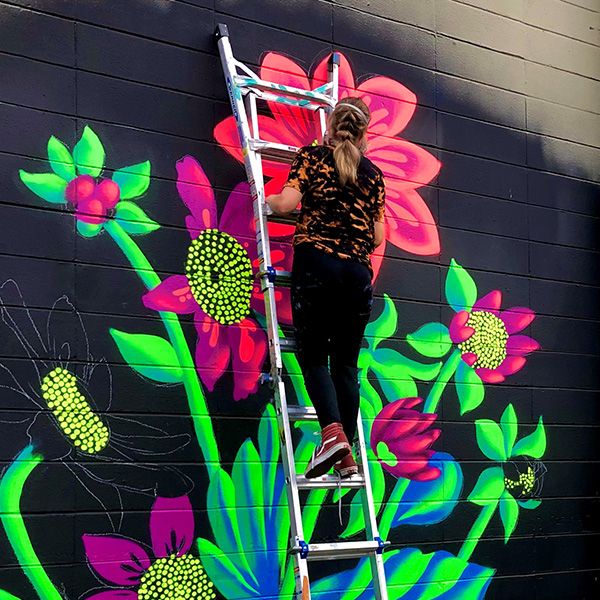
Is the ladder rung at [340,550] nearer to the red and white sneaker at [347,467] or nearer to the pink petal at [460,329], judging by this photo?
the red and white sneaker at [347,467]

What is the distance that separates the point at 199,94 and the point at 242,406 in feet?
4.65

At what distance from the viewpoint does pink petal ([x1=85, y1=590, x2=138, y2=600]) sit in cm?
344

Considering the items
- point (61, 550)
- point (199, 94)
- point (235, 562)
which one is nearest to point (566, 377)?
point (235, 562)

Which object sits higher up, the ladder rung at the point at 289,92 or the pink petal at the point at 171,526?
the ladder rung at the point at 289,92

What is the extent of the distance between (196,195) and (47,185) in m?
0.68

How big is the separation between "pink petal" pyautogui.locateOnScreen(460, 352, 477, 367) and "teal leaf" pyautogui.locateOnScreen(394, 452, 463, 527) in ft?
1.68

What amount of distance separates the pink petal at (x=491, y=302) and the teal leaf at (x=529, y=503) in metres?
1.03

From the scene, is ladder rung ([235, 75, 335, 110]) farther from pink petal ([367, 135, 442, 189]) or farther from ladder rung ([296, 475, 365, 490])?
ladder rung ([296, 475, 365, 490])

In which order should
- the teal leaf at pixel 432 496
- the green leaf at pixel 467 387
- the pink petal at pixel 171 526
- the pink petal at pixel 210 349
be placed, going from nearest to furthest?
the pink petal at pixel 171 526 → the pink petal at pixel 210 349 → the teal leaf at pixel 432 496 → the green leaf at pixel 467 387

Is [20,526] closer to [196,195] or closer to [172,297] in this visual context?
[172,297]

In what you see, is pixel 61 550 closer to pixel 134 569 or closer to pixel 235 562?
pixel 134 569

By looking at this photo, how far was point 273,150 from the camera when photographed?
12.9 ft

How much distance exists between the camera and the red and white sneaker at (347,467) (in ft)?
11.2

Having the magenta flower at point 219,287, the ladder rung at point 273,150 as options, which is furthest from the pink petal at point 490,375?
the ladder rung at point 273,150
